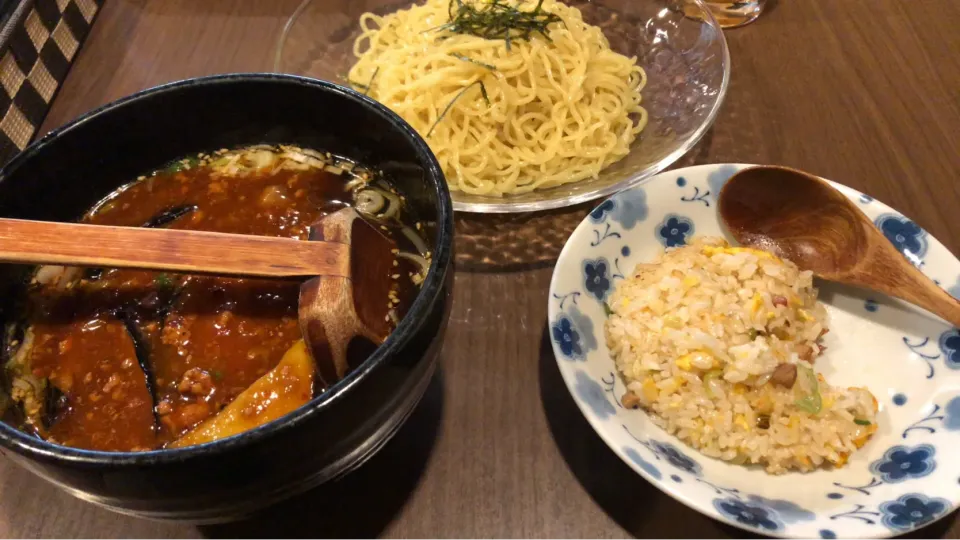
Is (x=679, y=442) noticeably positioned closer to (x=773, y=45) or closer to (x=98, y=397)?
(x=98, y=397)

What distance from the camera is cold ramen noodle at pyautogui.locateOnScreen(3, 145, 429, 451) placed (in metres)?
1.00

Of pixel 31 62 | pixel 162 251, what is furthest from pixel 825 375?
pixel 31 62

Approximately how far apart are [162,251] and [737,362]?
1.11 meters

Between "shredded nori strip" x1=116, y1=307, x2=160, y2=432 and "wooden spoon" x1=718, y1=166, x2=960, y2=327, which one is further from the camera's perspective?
"wooden spoon" x1=718, y1=166, x2=960, y2=327

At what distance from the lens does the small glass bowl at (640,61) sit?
1.66m

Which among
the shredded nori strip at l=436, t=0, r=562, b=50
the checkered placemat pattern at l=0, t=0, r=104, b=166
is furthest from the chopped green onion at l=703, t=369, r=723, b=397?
the checkered placemat pattern at l=0, t=0, r=104, b=166

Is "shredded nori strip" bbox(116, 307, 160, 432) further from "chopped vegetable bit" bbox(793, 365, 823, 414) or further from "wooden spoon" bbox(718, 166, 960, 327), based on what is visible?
"wooden spoon" bbox(718, 166, 960, 327)

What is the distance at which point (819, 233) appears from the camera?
1562mm

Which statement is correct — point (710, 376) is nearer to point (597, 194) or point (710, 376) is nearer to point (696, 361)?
point (696, 361)

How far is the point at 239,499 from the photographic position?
854mm

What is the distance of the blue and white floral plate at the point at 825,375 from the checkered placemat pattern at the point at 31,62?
5.53 ft

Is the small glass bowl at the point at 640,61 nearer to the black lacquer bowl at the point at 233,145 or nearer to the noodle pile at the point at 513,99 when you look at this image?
the noodle pile at the point at 513,99

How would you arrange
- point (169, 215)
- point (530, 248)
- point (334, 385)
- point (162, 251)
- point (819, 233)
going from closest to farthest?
point (334, 385)
point (162, 251)
point (169, 215)
point (819, 233)
point (530, 248)

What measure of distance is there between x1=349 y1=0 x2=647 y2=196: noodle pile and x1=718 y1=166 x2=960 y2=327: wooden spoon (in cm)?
40
